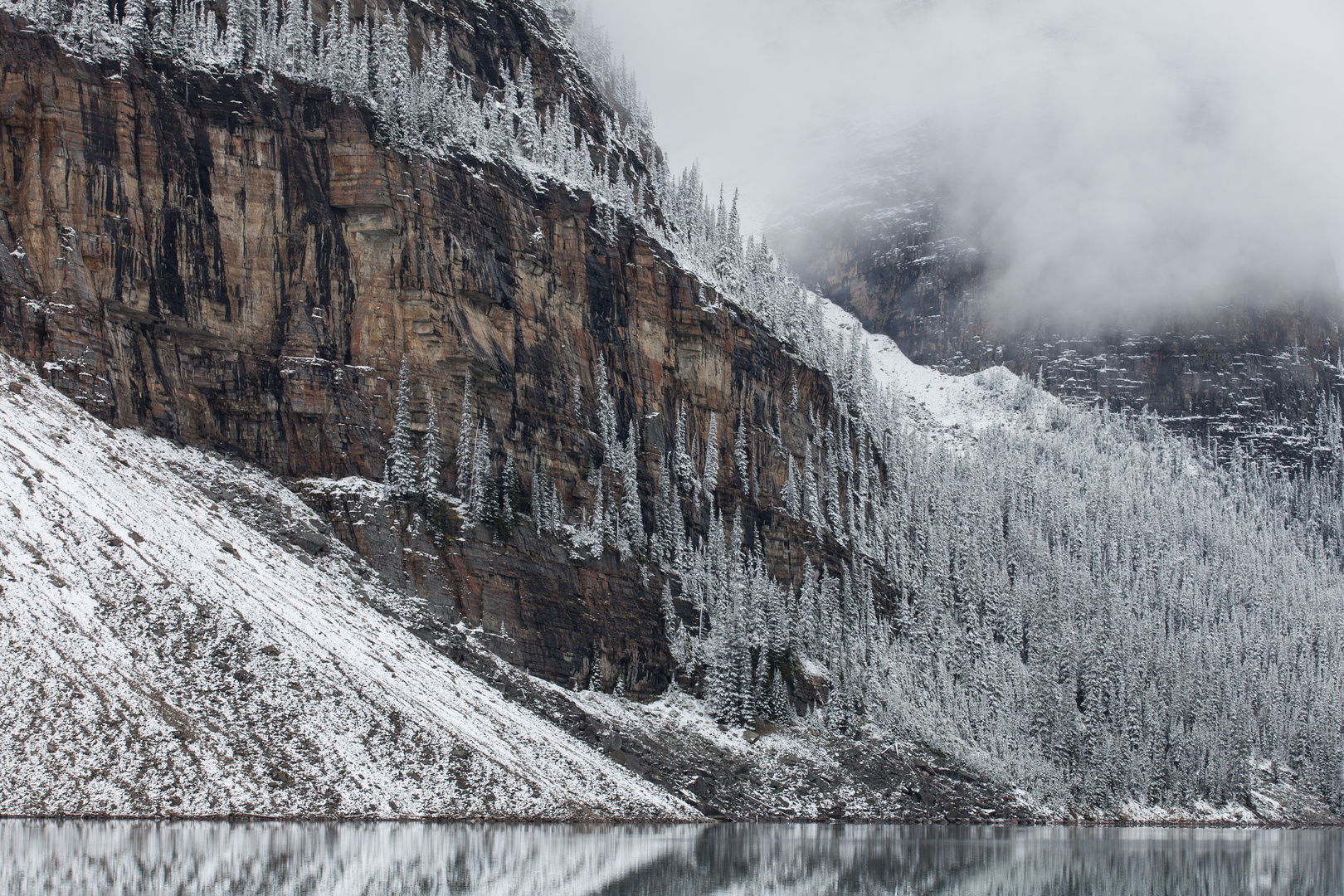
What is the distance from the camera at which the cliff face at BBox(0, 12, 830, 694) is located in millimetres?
87375

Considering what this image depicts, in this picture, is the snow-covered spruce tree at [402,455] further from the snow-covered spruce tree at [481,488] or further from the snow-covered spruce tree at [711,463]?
the snow-covered spruce tree at [711,463]

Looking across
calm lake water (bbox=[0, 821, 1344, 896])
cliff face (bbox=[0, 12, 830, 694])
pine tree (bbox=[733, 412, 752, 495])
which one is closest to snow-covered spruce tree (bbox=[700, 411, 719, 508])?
pine tree (bbox=[733, 412, 752, 495])

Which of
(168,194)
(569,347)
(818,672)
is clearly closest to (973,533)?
(818,672)

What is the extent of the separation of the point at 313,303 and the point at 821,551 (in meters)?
69.4

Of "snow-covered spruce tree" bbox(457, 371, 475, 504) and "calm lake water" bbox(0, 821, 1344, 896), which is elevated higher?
"snow-covered spruce tree" bbox(457, 371, 475, 504)

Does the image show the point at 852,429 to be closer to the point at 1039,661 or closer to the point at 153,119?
the point at 1039,661

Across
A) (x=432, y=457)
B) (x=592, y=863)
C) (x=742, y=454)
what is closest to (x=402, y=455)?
(x=432, y=457)

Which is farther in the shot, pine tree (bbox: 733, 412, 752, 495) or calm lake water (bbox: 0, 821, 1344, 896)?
pine tree (bbox: 733, 412, 752, 495)

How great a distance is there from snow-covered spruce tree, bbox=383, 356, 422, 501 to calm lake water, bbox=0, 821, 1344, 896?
34.5 metres

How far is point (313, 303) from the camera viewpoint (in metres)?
96.9

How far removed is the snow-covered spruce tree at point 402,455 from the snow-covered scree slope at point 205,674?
9696 mm

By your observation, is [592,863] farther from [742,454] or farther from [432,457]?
[742,454]

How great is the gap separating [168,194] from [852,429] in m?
105

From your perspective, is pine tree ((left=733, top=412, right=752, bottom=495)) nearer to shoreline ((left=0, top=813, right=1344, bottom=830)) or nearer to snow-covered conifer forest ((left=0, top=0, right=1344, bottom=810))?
snow-covered conifer forest ((left=0, top=0, right=1344, bottom=810))
